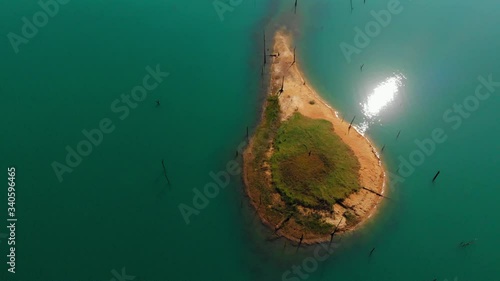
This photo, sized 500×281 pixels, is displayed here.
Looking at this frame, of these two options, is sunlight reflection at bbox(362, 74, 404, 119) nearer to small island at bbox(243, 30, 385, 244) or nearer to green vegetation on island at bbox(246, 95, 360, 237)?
small island at bbox(243, 30, 385, 244)

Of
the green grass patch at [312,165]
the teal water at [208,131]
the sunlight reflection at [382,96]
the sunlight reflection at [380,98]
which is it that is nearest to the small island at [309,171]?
the green grass patch at [312,165]

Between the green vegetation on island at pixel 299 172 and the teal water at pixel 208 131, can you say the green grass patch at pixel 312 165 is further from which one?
the teal water at pixel 208 131

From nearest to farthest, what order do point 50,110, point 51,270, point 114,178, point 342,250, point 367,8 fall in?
point 51,270, point 342,250, point 114,178, point 50,110, point 367,8

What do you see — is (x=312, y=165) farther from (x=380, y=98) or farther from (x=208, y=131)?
(x=380, y=98)

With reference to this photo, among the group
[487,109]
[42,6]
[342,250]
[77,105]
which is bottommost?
[342,250]

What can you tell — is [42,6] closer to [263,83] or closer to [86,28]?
[86,28]

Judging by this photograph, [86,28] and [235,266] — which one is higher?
[86,28]

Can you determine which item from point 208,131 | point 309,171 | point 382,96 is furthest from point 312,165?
point 382,96

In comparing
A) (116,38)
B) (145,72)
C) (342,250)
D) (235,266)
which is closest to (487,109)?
(342,250)
